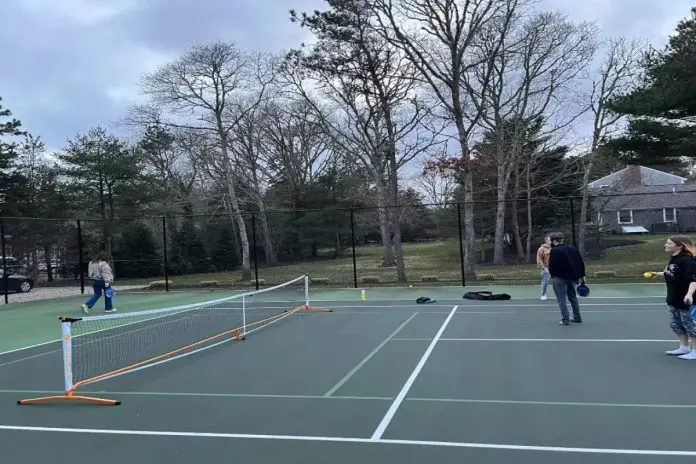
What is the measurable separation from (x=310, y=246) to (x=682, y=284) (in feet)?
89.7

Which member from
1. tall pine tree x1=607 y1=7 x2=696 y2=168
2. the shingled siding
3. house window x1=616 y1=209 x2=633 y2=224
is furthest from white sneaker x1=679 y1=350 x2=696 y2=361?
house window x1=616 y1=209 x2=633 y2=224

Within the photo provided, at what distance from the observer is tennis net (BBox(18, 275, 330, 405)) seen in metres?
6.73

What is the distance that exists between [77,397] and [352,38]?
19469 millimetres

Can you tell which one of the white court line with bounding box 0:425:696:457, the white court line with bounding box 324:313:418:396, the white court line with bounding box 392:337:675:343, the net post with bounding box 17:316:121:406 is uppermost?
the net post with bounding box 17:316:121:406

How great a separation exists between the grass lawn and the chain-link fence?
0.09m

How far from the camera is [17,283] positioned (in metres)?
24.7

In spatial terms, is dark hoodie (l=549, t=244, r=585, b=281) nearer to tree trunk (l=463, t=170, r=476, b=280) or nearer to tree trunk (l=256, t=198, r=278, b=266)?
tree trunk (l=463, t=170, r=476, b=280)

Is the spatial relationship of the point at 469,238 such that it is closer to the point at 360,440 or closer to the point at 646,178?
the point at 360,440

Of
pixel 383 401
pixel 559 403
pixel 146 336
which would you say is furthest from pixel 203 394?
pixel 146 336

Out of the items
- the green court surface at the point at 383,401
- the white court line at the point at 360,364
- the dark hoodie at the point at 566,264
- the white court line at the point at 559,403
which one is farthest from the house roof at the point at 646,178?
the white court line at the point at 559,403

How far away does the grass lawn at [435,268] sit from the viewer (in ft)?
70.9

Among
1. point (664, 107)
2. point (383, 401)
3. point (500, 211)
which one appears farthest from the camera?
point (500, 211)

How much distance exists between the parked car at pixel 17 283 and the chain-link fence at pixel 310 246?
0.17ft

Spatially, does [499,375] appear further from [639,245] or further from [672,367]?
[639,245]
